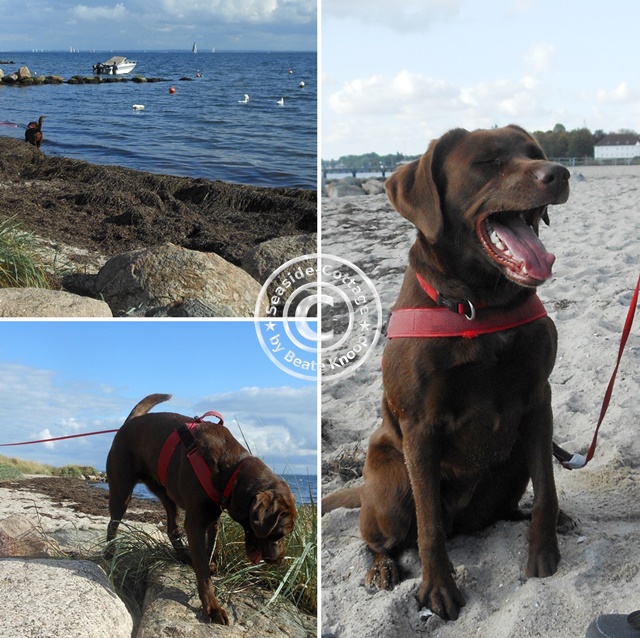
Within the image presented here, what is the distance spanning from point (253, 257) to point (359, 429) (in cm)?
267

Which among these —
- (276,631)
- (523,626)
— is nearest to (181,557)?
(276,631)

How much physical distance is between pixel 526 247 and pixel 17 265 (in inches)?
172

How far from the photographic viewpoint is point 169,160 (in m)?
12.9

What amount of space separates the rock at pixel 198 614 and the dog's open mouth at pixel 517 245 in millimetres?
2194

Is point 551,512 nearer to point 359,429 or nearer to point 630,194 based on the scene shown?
point 359,429

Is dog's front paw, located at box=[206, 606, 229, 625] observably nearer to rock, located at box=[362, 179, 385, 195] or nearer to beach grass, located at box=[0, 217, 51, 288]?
beach grass, located at box=[0, 217, 51, 288]

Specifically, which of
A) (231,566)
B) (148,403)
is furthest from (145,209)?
(231,566)

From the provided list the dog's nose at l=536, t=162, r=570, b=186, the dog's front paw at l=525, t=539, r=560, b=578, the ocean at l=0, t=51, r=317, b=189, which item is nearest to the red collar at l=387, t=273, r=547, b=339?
the dog's nose at l=536, t=162, r=570, b=186

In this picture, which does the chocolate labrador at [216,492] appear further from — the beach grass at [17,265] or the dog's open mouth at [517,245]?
the beach grass at [17,265]

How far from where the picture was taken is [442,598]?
2879mm

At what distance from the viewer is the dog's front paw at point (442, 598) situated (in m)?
2.86

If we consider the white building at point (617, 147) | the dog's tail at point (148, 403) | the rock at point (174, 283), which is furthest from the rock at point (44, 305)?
the white building at point (617, 147)

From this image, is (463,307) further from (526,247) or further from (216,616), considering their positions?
(216,616)

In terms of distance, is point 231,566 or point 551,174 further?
point 231,566
